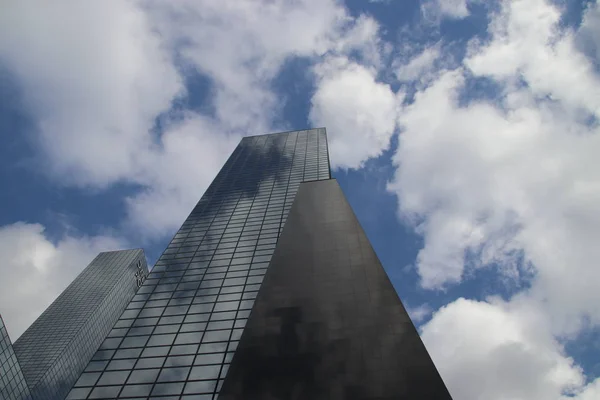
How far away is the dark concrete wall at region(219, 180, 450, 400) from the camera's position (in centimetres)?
2520

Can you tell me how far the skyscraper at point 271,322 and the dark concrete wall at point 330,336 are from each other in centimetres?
7

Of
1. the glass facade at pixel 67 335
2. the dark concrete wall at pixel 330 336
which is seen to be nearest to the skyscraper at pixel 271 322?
the dark concrete wall at pixel 330 336

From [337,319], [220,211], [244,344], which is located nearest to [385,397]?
[337,319]

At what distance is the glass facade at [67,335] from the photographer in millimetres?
142875

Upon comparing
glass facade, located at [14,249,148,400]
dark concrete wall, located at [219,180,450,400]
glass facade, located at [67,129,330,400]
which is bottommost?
dark concrete wall, located at [219,180,450,400]

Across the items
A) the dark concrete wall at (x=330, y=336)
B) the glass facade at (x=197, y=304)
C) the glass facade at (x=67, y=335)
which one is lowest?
the dark concrete wall at (x=330, y=336)

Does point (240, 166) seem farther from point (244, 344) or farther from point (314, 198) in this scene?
point (244, 344)

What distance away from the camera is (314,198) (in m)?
49.7

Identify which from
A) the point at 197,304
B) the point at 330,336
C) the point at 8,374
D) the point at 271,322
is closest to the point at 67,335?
the point at 8,374

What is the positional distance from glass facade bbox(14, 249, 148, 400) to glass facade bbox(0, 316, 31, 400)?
137 ft

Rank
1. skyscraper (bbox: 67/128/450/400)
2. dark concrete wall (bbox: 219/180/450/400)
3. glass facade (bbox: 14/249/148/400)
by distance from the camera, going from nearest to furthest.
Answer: dark concrete wall (bbox: 219/180/450/400)
skyscraper (bbox: 67/128/450/400)
glass facade (bbox: 14/249/148/400)

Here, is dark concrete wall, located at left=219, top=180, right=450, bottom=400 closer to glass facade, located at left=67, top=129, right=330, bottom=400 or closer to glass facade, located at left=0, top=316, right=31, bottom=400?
glass facade, located at left=67, top=129, right=330, bottom=400

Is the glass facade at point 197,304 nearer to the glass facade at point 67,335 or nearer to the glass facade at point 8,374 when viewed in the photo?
the glass facade at point 8,374

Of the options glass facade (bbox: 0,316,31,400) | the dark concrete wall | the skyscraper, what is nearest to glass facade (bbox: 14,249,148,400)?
glass facade (bbox: 0,316,31,400)
